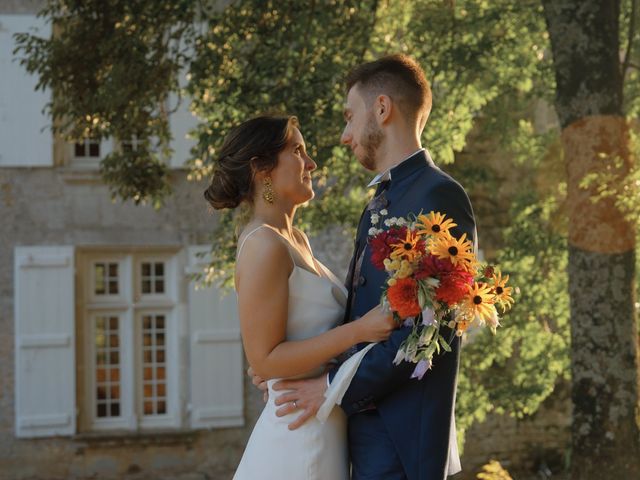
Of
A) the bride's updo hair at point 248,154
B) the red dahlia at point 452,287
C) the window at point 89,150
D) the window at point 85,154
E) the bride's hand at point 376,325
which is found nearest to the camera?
the red dahlia at point 452,287

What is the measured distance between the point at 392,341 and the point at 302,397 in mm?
382

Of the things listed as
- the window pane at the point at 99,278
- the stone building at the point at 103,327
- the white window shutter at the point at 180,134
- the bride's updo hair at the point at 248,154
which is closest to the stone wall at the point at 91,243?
the stone building at the point at 103,327

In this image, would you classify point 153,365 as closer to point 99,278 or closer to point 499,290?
point 99,278

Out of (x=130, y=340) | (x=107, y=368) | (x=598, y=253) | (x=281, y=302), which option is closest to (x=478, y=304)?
(x=281, y=302)

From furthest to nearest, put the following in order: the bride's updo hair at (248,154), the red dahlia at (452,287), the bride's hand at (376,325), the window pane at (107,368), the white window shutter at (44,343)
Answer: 1. the window pane at (107,368)
2. the white window shutter at (44,343)
3. the bride's updo hair at (248,154)
4. the bride's hand at (376,325)
5. the red dahlia at (452,287)

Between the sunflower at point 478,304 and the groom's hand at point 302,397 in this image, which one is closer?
the sunflower at point 478,304

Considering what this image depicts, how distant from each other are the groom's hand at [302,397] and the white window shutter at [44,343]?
10203mm

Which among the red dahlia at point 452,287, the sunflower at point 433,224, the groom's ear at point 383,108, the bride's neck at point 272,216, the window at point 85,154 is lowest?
the red dahlia at point 452,287

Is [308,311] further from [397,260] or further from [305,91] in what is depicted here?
[305,91]

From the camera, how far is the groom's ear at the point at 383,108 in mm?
3564

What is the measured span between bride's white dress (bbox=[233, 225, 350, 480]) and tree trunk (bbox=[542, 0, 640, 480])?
4731mm

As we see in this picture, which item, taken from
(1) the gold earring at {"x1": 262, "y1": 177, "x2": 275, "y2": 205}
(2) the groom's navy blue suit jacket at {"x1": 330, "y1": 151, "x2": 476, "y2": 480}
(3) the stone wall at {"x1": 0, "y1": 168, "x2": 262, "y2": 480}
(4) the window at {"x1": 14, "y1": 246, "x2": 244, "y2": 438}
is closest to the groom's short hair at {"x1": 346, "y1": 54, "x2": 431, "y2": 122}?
(2) the groom's navy blue suit jacket at {"x1": 330, "y1": 151, "x2": 476, "y2": 480}

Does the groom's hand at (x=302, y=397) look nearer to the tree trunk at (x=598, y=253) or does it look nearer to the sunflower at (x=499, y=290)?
the sunflower at (x=499, y=290)

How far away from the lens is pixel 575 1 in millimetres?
8203
